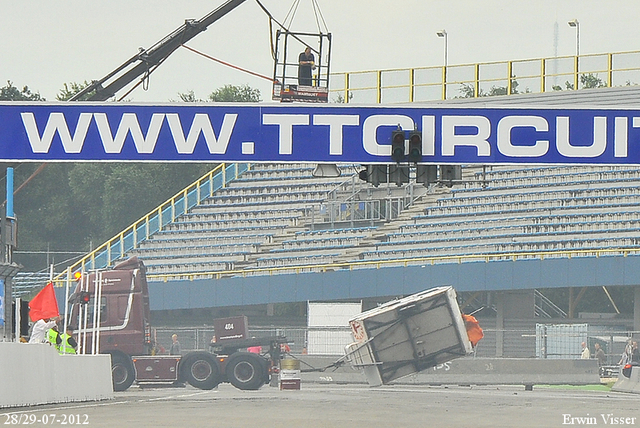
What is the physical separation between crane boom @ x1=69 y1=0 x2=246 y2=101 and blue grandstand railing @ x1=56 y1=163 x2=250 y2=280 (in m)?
14.5

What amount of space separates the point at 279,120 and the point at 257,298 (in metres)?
25.6

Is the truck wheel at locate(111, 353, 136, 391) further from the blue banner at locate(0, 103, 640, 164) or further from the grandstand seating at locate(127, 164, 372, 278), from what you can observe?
the grandstand seating at locate(127, 164, 372, 278)

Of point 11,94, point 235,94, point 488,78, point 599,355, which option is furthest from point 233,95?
point 599,355

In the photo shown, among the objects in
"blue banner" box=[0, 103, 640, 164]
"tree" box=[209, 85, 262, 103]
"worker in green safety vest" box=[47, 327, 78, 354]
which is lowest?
"worker in green safety vest" box=[47, 327, 78, 354]

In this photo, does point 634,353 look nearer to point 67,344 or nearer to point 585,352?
point 585,352

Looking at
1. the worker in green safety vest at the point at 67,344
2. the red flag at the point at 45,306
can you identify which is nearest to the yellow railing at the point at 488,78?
the worker in green safety vest at the point at 67,344

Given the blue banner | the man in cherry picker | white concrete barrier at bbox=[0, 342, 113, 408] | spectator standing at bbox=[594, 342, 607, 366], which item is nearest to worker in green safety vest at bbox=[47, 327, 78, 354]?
white concrete barrier at bbox=[0, 342, 113, 408]

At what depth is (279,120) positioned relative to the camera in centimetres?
2155

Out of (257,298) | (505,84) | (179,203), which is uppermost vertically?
(505,84)

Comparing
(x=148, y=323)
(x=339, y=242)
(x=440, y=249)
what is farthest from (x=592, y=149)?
(x=339, y=242)

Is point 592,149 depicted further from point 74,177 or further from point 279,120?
point 74,177

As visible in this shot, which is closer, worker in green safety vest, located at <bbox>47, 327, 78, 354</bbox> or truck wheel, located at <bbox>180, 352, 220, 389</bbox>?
worker in green safety vest, located at <bbox>47, 327, 78, 354</bbox>

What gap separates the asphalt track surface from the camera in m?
14.9

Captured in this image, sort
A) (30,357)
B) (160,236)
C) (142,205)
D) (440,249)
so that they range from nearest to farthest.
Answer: (30,357) → (440,249) → (160,236) → (142,205)
